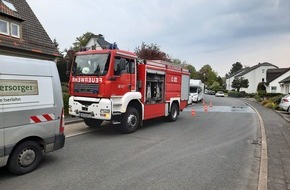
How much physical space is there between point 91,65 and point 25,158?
4521 mm

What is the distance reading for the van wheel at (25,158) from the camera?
15.9 ft

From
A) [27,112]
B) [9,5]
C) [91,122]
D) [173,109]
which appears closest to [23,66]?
[27,112]

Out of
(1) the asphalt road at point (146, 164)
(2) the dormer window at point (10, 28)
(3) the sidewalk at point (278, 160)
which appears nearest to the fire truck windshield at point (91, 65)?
(1) the asphalt road at point (146, 164)

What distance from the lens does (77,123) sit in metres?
11.3

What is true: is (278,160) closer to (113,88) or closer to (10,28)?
(113,88)

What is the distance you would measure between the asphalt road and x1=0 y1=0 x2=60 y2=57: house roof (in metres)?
8.45

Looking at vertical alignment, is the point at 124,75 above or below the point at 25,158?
above

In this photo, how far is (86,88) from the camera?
8.83 meters

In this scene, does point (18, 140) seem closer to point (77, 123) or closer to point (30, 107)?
point (30, 107)

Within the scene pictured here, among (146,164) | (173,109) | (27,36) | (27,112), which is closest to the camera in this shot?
(27,112)

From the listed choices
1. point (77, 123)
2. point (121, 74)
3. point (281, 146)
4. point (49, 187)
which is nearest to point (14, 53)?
point (77, 123)

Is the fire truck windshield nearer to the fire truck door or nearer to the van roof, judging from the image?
the fire truck door

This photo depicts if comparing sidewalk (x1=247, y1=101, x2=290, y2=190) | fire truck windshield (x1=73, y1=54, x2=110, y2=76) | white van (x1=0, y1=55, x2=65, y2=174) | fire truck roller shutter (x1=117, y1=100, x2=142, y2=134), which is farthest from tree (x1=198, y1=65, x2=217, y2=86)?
white van (x1=0, y1=55, x2=65, y2=174)

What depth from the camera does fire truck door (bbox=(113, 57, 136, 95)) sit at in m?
8.73
